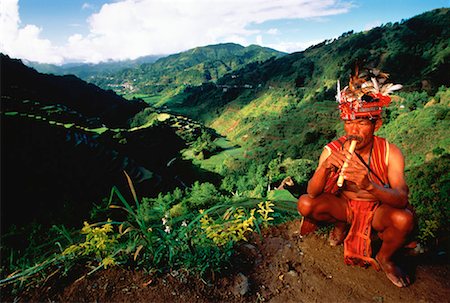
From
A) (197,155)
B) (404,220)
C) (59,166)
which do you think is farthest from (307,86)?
(404,220)

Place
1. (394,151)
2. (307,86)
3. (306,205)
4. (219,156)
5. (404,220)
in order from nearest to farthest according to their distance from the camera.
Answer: (404,220) → (394,151) → (306,205) → (219,156) → (307,86)

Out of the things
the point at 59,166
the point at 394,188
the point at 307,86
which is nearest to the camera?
the point at 394,188

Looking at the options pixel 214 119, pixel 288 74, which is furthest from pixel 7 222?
pixel 288 74

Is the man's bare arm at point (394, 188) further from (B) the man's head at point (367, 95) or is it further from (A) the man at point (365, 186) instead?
(B) the man's head at point (367, 95)

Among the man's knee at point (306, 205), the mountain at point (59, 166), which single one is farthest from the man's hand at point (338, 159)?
the mountain at point (59, 166)

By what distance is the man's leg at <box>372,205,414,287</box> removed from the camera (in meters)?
2.36

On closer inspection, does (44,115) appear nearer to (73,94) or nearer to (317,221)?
(73,94)

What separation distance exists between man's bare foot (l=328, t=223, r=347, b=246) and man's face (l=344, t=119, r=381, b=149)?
98 cm

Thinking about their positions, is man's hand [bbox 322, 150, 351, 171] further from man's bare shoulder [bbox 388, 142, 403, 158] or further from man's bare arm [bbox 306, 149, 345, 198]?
man's bare shoulder [bbox 388, 142, 403, 158]

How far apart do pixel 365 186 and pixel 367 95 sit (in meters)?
0.84

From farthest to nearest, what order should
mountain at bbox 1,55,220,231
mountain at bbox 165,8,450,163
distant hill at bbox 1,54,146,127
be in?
1. mountain at bbox 165,8,450,163
2. distant hill at bbox 1,54,146,127
3. mountain at bbox 1,55,220,231

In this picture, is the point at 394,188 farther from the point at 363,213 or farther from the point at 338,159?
the point at 338,159

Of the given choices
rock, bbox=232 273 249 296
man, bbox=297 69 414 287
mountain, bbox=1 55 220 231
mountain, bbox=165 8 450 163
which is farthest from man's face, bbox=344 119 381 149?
mountain, bbox=165 8 450 163

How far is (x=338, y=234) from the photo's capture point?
3035 millimetres
